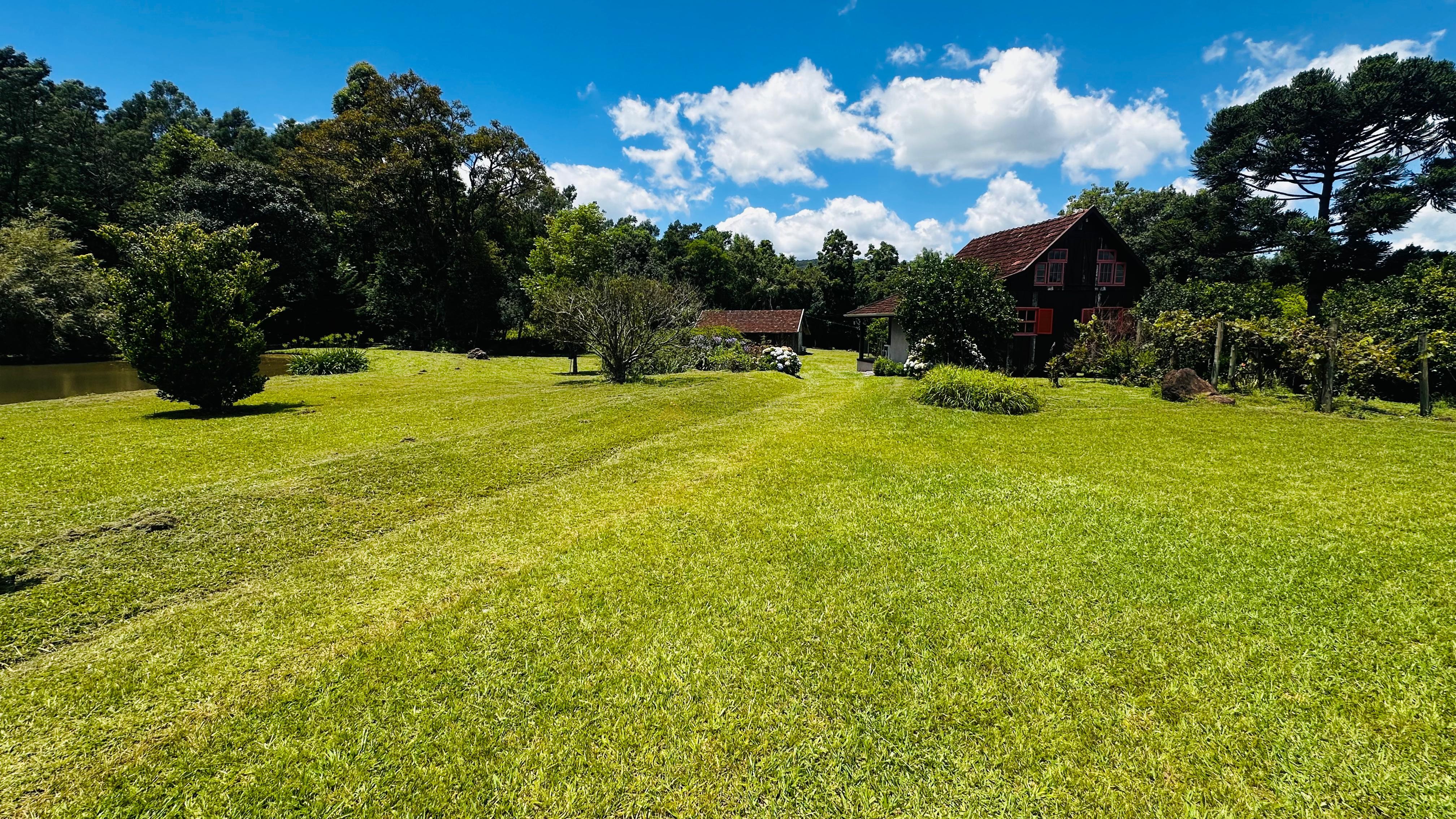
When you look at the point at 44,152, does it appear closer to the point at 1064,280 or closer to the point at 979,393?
the point at 979,393

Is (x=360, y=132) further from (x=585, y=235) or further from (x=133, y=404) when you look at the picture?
(x=133, y=404)

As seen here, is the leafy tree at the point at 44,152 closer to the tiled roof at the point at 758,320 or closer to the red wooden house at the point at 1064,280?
the tiled roof at the point at 758,320

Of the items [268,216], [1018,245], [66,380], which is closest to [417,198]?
[268,216]

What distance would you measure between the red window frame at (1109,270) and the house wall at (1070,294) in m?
→ 0.13

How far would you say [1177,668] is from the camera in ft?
10.5

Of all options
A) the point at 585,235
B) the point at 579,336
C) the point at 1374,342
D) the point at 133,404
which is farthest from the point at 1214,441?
the point at 585,235

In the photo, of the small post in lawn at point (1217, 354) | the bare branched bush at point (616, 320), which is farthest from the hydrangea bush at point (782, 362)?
the small post in lawn at point (1217, 354)

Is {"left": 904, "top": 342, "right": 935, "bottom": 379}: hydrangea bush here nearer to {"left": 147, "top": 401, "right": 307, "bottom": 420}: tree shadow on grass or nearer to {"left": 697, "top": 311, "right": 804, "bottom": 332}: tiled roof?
{"left": 147, "top": 401, "right": 307, "bottom": 420}: tree shadow on grass

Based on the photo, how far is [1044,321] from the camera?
21.3 meters

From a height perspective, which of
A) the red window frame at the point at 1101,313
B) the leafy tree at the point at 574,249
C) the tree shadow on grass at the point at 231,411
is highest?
the leafy tree at the point at 574,249

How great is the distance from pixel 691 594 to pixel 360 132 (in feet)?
125

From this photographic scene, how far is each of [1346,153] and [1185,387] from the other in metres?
31.8

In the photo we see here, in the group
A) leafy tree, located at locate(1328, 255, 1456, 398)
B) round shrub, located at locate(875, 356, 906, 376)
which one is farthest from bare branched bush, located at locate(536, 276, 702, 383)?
leafy tree, located at locate(1328, 255, 1456, 398)

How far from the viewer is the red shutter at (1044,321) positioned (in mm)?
21234
